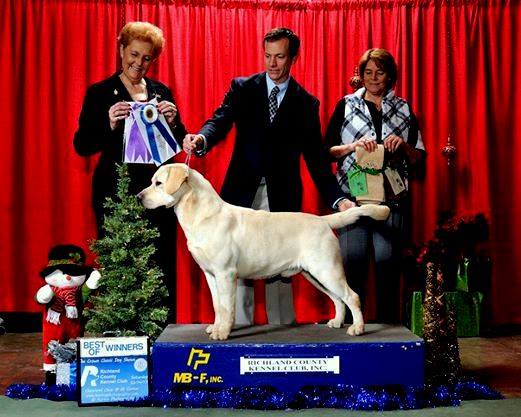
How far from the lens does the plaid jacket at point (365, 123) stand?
427cm

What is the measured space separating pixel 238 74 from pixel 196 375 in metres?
2.53

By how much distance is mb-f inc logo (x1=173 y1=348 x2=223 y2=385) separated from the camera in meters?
3.21

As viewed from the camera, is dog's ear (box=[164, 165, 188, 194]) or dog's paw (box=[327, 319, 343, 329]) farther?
dog's paw (box=[327, 319, 343, 329])

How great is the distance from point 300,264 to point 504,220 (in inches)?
97.2

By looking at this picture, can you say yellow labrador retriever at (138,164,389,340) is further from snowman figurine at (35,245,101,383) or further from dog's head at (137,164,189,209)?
snowman figurine at (35,245,101,383)

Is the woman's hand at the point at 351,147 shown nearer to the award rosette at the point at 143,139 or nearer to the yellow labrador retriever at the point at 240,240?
the yellow labrador retriever at the point at 240,240

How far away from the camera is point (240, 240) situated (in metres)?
3.39

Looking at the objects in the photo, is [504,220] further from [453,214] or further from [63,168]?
[63,168]

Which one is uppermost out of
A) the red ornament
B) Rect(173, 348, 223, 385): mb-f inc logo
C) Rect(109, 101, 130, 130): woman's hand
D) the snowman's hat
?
Rect(109, 101, 130, 130): woman's hand

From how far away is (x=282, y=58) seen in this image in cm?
416

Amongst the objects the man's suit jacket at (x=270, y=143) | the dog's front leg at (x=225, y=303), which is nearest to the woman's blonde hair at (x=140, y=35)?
the man's suit jacket at (x=270, y=143)

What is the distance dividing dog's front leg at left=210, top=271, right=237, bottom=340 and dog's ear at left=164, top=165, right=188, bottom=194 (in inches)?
17.0

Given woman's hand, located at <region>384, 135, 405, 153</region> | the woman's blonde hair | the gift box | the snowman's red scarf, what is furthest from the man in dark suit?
the gift box

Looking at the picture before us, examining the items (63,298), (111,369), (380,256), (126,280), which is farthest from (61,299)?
(380,256)
